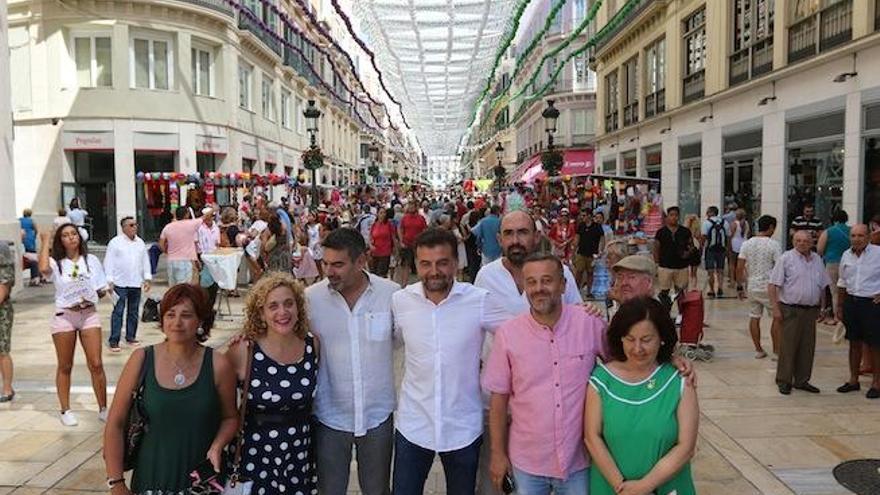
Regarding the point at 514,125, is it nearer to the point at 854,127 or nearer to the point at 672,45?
the point at 672,45

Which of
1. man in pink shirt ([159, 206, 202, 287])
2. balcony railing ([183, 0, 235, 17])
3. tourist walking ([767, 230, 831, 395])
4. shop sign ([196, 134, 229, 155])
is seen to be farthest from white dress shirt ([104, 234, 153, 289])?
balcony railing ([183, 0, 235, 17])

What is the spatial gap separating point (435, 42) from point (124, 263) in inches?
1422

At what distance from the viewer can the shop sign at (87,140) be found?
23.9 metres

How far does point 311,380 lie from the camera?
3.30m

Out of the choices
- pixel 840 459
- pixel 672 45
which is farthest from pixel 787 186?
pixel 840 459

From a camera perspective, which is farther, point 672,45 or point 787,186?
point 672,45

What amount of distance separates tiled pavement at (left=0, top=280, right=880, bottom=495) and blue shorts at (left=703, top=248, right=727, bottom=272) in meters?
4.75

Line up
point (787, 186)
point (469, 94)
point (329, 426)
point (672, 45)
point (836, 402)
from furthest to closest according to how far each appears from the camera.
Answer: point (469, 94), point (672, 45), point (787, 186), point (836, 402), point (329, 426)

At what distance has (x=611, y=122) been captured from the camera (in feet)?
106

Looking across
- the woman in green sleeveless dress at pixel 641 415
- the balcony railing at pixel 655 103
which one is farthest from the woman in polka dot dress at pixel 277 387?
the balcony railing at pixel 655 103

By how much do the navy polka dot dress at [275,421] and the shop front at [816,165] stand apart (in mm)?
12238

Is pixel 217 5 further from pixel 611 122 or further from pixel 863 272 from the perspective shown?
pixel 863 272

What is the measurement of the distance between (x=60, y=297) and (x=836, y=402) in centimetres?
711

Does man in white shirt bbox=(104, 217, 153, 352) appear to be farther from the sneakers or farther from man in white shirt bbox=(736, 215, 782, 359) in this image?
man in white shirt bbox=(736, 215, 782, 359)
